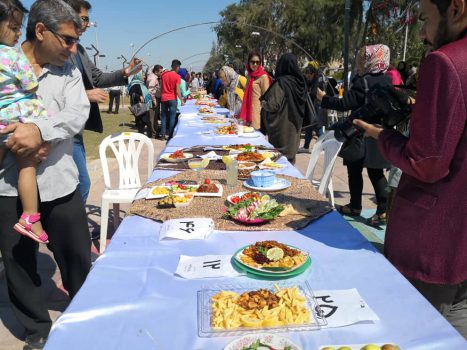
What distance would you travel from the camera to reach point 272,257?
145cm

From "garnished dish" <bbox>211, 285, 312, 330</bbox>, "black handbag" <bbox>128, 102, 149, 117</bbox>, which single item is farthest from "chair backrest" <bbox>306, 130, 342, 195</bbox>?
"black handbag" <bbox>128, 102, 149, 117</bbox>

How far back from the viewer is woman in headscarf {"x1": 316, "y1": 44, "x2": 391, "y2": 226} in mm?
3693

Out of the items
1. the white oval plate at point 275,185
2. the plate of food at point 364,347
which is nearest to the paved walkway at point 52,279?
the white oval plate at point 275,185

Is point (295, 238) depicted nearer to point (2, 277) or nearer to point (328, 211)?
point (328, 211)

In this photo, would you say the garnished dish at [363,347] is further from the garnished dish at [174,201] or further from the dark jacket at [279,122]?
the dark jacket at [279,122]

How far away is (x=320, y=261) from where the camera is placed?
153cm

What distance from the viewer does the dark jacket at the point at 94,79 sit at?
119 inches

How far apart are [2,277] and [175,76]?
25.0 feet

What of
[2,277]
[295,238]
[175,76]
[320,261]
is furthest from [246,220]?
[175,76]

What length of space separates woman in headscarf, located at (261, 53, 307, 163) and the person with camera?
3413 millimetres

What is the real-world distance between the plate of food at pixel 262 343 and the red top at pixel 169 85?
31.2 feet

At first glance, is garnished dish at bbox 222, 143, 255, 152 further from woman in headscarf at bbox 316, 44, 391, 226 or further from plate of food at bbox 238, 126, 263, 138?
woman in headscarf at bbox 316, 44, 391, 226

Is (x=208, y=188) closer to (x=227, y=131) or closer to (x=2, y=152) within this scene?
(x=2, y=152)

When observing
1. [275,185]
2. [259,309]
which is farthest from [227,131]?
[259,309]
